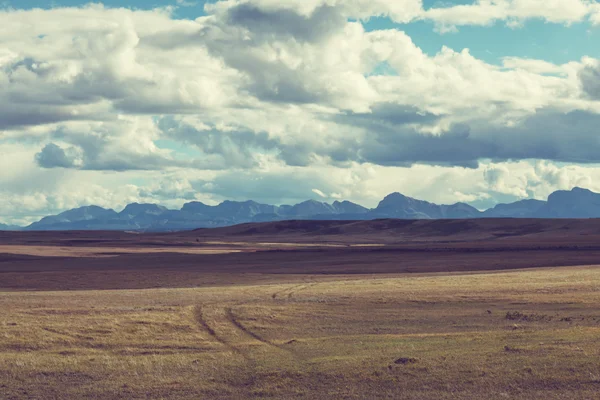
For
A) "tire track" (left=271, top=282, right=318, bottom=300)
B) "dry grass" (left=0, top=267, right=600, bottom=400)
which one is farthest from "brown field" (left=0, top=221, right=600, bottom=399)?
"tire track" (left=271, top=282, right=318, bottom=300)

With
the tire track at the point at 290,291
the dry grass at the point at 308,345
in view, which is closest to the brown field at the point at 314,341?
the dry grass at the point at 308,345

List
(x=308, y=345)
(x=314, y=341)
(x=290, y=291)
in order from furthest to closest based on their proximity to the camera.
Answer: (x=290, y=291) → (x=314, y=341) → (x=308, y=345)

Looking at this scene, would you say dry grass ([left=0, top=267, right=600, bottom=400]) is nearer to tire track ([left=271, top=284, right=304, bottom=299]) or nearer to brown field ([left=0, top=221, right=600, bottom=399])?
brown field ([left=0, top=221, right=600, bottom=399])

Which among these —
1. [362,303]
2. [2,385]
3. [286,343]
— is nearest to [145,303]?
[362,303]

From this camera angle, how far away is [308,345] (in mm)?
32656

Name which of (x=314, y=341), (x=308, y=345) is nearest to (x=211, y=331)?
(x=314, y=341)

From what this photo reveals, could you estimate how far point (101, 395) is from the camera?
2516 centimetres

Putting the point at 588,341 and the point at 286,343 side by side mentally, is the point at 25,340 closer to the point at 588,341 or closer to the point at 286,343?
the point at 286,343

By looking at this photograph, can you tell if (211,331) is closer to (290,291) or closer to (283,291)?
(290,291)

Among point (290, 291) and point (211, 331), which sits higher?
point (211, 331)

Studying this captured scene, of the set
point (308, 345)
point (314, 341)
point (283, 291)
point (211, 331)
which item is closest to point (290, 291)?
point (283, 291)

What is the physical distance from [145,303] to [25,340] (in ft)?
51.7

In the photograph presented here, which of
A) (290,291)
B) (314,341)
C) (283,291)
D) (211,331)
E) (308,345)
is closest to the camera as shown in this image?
(308,345)

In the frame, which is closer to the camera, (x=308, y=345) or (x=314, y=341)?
(x=308, y=345)
